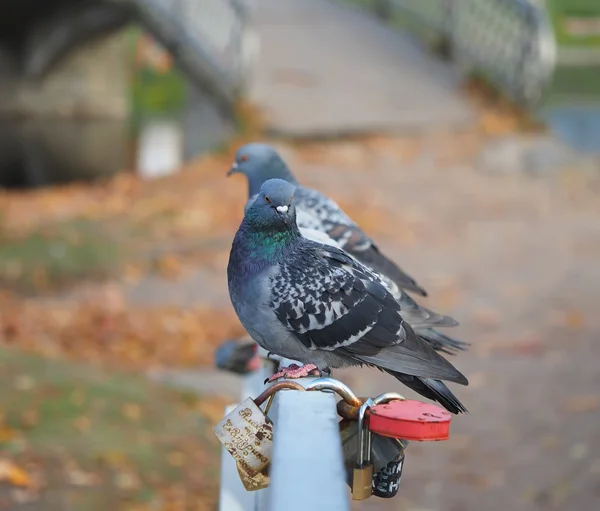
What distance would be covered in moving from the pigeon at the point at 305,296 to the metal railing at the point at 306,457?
859 mm

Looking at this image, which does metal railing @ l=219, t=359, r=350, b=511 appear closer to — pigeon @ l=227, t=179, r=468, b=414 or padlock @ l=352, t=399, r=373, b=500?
padlock @ l=352, t=399, r=373, b=500

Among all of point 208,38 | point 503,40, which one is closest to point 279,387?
point 503,40

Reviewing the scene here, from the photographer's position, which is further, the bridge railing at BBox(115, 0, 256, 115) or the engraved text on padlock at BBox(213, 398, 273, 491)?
the bridge railing at BBox(115, 0, 256, 115)

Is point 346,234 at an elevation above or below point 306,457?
above

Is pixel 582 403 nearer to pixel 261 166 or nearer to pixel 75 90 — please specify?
pixel 261 166

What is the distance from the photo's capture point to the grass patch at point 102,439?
6.16m

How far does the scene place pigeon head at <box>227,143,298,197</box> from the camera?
5531 millimetres

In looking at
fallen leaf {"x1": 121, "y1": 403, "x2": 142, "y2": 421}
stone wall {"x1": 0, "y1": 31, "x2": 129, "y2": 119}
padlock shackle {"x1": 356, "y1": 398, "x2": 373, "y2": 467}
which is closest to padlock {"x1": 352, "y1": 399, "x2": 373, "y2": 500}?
padlock shackle {"x1": 356, "y1": 398, "x2": 373, "y2": 467}

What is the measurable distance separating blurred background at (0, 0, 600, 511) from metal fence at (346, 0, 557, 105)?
0.04 m

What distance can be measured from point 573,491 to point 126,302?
5459 mm

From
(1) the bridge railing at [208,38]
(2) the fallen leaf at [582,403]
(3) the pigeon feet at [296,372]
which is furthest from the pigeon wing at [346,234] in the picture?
(1) the bridge railing at [208,38]

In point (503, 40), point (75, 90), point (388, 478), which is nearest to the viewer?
point (388, 478)

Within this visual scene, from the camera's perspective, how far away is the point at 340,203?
1320 cm

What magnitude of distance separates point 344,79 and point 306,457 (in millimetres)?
16641
